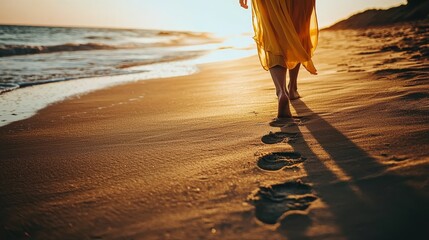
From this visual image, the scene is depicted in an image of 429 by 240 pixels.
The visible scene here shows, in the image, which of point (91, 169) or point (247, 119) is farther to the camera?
point (247, 119)

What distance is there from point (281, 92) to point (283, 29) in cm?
41

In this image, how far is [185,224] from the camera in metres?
0.84

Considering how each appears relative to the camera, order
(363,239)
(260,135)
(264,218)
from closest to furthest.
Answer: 1. (363,239)
2. (264,218)
3. (260,135)

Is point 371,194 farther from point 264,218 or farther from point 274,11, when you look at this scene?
point 274,11

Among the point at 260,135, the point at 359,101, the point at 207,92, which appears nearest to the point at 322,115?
the point at 359,101

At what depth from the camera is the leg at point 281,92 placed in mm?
1811

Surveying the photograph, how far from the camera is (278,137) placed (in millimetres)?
1475

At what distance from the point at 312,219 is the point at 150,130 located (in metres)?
1.21

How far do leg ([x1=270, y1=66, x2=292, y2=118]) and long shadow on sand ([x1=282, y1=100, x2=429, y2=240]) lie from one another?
0.60 meters

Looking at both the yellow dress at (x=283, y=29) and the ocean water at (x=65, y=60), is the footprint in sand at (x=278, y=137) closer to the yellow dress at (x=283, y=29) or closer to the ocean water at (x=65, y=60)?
the yellow dress at (x=283, y=29)

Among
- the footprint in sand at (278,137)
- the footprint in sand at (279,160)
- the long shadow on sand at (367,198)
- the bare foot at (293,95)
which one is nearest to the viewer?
the long shadow on sand at (367,198)

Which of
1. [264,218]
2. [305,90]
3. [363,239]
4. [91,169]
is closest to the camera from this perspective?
[363,239]

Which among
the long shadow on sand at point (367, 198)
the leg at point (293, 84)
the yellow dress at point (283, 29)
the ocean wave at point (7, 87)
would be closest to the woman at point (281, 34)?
the yellow dress at point (283, 29)

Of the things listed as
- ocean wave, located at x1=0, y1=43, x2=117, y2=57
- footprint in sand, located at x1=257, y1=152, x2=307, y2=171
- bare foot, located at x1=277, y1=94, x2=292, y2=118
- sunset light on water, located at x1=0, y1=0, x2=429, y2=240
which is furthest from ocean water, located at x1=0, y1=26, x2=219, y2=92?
footprint in sand, located at x1=257, y1=152, x2=307, y2=171
